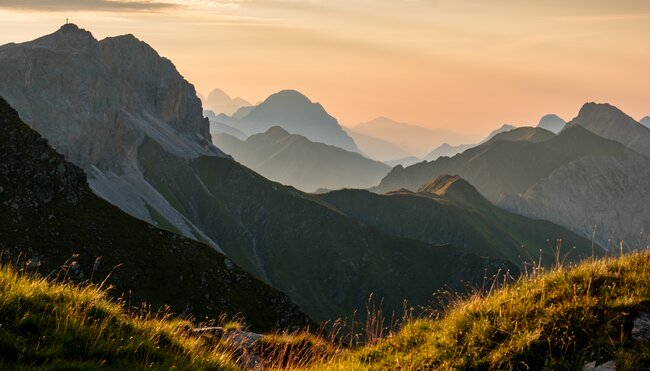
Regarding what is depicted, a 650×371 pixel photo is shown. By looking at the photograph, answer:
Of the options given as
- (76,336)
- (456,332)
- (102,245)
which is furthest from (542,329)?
(102,245)

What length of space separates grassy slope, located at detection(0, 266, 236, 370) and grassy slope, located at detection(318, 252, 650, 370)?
2654 millimetres

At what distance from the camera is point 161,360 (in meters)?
7.61

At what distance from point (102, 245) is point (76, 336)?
70.7 meters

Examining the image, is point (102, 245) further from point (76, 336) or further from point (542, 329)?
point (542, 329)

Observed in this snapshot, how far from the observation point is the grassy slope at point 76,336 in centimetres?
668

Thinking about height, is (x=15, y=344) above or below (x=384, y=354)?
above

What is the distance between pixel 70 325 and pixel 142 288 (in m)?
67.0

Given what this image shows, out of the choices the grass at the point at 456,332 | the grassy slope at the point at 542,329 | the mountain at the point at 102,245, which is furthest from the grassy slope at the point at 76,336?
the mountain at the point at 102,245

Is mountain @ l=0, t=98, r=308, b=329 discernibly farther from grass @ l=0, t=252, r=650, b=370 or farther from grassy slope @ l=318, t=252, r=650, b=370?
grassy slope @ l=318, t=252, r=650, b=370

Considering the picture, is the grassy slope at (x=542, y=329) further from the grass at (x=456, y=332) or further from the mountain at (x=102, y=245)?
the mountain at (x=102, y=245)

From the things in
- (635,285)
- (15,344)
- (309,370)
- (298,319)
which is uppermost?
(635,285)

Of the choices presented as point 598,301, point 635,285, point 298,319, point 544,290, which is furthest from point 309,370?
point 298,319

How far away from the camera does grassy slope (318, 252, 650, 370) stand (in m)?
7.45

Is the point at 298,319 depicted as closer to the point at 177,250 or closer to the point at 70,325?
the point at 177,250
